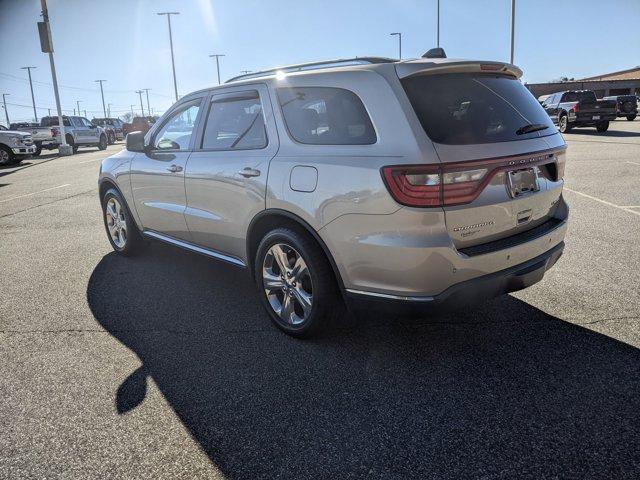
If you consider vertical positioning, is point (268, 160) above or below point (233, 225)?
above

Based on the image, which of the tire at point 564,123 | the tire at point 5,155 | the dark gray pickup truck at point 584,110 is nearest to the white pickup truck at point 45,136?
the tire at point 5,155

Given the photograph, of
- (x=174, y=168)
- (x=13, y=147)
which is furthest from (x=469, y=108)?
(x=13, y=147)

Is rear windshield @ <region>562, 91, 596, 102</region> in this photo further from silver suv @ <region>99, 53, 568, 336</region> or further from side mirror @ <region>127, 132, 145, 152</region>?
side mirror @ <region>127, 132, 145, 152</region>

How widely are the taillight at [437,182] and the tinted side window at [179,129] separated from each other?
2.38 metres

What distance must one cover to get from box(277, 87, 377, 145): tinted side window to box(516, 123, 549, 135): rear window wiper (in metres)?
0.96

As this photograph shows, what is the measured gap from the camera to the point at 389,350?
3408 millimetres

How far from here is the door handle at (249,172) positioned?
11.8ft

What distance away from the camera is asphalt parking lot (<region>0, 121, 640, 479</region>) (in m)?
2.37

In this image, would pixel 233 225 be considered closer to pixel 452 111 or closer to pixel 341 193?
pixel 341 193

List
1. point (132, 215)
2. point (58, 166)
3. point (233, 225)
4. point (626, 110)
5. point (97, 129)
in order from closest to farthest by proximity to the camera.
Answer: point (233, 225)
point (132, 215)
point (58, 166)
point (97, 129)
point (626, 110)

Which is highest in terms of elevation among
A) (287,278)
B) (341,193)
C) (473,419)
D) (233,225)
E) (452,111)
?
(452,111)

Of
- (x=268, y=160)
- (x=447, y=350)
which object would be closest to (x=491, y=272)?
(x=447, y=350)

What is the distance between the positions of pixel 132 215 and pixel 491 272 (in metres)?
3.97

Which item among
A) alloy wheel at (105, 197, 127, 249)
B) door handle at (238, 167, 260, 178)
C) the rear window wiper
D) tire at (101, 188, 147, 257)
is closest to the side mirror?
tire at (101, 188, 147, 257)
